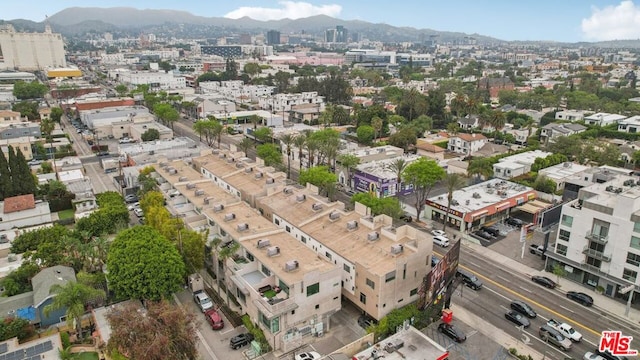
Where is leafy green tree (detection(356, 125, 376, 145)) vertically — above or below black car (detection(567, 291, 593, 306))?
above

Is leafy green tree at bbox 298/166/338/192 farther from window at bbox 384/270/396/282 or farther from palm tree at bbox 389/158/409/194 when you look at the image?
window at bbox 384/270/396/282

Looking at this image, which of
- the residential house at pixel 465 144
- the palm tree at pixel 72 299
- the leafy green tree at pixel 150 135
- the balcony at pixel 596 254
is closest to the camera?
the palm tree at pixel 72 299

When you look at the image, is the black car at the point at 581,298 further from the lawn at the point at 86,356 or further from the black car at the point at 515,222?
the lawn at the point at 86,356

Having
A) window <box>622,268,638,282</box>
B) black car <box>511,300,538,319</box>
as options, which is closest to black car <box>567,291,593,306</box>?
window <box>622,268,638,282</box>

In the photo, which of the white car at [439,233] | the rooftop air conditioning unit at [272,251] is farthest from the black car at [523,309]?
the rooftop air conditioning unit at [272,251]

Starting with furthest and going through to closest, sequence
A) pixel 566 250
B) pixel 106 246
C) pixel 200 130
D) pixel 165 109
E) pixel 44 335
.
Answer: pixel 165 109, pixel 200 130, pixel 566 250, pixel 106 246, pixel 44 335

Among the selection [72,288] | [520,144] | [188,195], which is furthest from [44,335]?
[520,144]

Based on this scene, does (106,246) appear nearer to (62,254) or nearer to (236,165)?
(62,254)
